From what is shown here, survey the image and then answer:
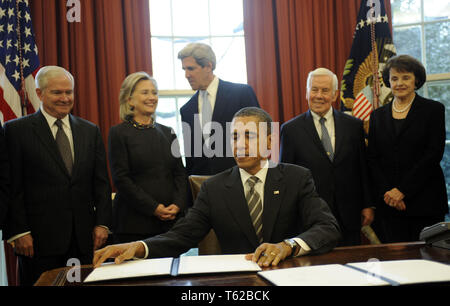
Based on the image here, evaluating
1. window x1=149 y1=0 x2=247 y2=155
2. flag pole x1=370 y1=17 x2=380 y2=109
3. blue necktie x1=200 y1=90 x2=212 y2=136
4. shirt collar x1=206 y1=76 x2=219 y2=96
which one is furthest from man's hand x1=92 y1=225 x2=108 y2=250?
flag pole x1=370 y1=17 x2=380 y2=109

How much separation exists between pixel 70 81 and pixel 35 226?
900mm

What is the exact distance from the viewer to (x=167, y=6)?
16.5 ft

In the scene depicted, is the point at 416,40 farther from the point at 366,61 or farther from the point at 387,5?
the point at 366,61

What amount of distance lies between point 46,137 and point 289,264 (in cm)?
174

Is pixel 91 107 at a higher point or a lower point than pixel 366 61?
lower

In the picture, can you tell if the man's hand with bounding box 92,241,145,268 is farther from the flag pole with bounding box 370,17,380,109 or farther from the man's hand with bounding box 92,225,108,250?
the flag pole with bounding box 370,17,380,109

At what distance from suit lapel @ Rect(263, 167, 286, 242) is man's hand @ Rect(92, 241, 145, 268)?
0.57 metres

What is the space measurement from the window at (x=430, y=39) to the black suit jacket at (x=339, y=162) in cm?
246

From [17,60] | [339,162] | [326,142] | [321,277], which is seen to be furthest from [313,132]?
[17,60]

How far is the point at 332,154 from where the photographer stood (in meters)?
3.05

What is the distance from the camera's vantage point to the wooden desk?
4.40 ft

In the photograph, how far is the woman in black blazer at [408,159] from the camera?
9.61 feet

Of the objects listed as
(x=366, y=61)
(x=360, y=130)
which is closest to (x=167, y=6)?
(x=366, y=61)

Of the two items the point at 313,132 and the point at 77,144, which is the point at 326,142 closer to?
the point at 313,132
